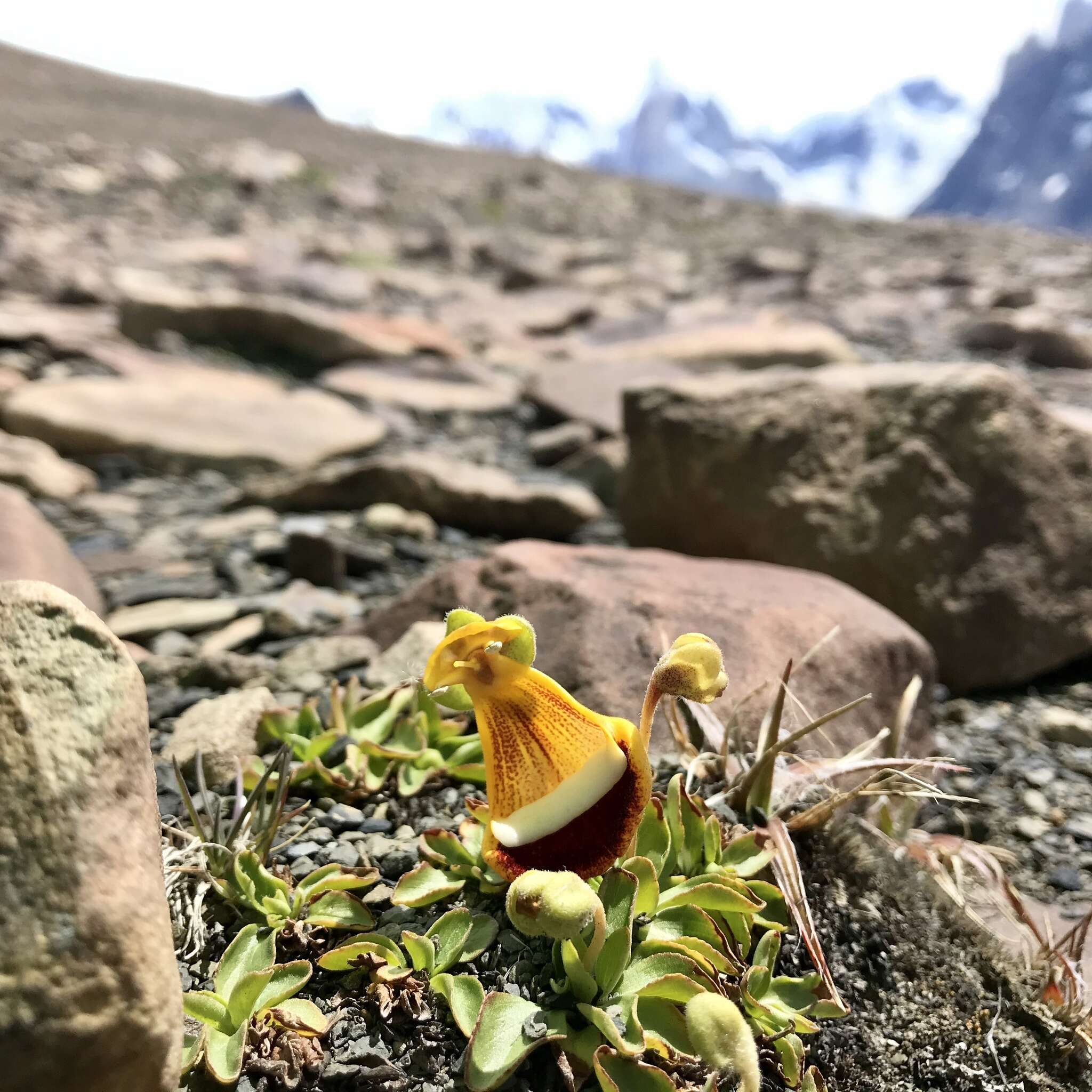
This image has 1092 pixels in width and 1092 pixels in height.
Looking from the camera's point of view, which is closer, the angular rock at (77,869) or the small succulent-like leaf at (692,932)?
the angular rock at (77,869)

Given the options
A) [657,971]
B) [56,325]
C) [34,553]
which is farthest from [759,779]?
[56,325]

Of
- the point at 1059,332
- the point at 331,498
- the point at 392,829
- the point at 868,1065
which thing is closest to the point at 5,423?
the point at 331,498

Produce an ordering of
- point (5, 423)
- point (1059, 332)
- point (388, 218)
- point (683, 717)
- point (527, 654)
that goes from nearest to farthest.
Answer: point (527, 654)
point (683, 717)
point (5, 423)
point (1059, 332)
point (388, 218)

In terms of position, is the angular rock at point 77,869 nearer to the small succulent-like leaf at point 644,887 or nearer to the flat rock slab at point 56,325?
the small succulent-like leaf at point 644,887

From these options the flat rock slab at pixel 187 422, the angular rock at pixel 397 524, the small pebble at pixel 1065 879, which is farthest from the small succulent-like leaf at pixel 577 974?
the flat rock slab at pixel 187 422

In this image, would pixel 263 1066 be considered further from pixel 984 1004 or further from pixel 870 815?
pixel 870 815

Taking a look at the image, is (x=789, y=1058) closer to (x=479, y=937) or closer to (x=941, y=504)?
(x=479, y=937)

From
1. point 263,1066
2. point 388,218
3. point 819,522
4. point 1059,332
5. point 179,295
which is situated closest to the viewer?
point 263,1066

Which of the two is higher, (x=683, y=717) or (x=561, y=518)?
(x=683, y=717)
